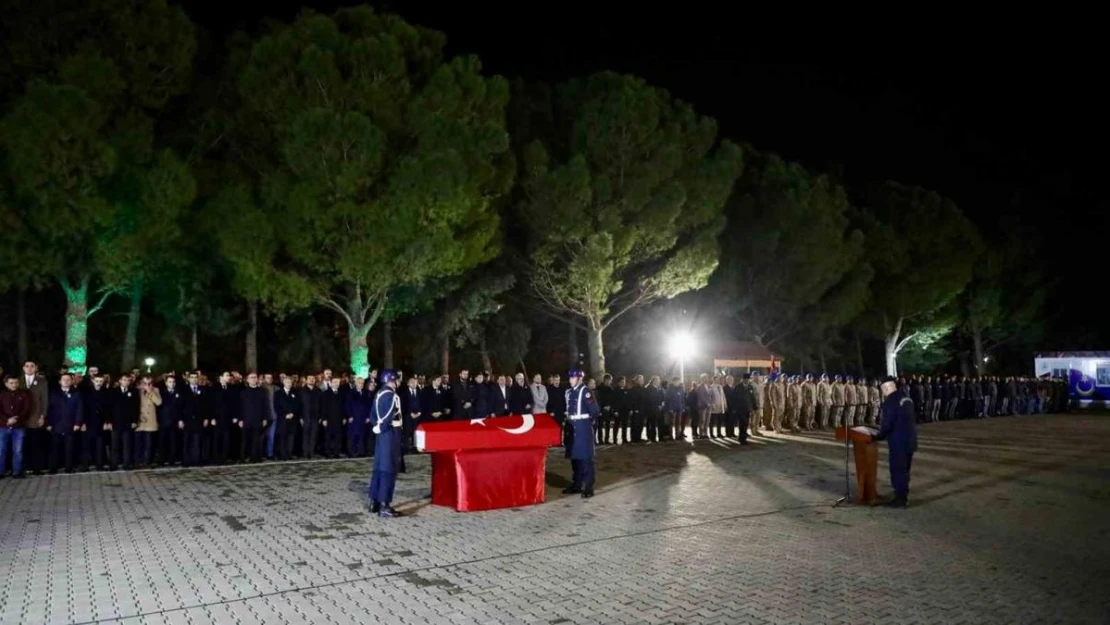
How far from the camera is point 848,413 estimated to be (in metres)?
26.4

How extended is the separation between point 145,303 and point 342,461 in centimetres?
1789

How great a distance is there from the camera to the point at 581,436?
11797 mm

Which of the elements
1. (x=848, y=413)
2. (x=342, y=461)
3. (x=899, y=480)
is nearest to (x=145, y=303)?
(x=342, y=461)

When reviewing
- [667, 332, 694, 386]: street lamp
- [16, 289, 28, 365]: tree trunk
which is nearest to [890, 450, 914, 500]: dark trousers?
[667, 332, 694, 386]: street lamp

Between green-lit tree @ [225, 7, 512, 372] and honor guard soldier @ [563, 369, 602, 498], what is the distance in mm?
9953

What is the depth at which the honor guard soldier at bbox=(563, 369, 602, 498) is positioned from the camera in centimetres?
1180

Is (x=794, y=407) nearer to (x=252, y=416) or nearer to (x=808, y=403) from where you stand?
(x=808, y=403)

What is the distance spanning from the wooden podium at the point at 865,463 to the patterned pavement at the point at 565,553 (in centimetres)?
39

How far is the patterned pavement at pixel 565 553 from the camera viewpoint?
6.39 meters

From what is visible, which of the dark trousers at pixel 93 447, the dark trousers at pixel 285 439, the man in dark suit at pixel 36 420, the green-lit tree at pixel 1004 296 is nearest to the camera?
the man in dark suit at pixel 36 420

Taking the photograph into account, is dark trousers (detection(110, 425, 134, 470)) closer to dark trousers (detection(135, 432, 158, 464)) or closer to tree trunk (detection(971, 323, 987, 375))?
dark trousers (detection(135, 432, 158, 464))

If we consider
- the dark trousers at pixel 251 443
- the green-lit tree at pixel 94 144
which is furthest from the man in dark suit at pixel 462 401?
the green-lit tree at pixel 94 144

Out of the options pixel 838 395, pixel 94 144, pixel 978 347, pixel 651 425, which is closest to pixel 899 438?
pixel 651 425

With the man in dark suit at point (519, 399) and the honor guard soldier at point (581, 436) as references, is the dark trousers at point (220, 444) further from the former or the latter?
the honor guard soldier at point (581, 436)
